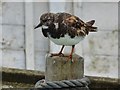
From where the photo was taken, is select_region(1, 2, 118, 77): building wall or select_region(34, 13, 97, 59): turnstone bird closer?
select_region(34, 13, 97, 59): turnstone bird

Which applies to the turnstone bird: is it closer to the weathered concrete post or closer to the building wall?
the weathered concrete post

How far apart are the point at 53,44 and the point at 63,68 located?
3.70 ft

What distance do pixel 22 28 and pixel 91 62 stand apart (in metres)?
0.60

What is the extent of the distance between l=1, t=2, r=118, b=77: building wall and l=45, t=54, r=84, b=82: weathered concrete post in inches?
38.1

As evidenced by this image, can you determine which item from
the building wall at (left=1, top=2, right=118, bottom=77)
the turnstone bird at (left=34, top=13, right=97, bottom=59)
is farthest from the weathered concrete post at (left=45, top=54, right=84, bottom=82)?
the building wall at (left=1, top=2, right=118, bottom=77)

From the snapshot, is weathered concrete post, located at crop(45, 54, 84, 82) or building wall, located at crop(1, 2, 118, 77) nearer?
weathered concrete post, located at crop(45, 54, 84, 82)

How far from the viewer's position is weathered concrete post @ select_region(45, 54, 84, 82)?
4.34 feet

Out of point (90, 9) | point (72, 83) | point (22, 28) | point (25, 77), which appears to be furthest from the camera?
point (22, 28)

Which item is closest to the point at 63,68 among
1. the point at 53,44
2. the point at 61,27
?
the point at 61,27

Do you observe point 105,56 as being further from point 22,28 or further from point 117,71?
point 22,28

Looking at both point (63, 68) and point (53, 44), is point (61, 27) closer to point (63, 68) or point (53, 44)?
point (63, 68)

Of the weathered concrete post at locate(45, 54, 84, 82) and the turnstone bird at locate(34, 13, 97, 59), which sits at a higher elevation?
the turnstone bird at locate(34, 13, 97, 59)

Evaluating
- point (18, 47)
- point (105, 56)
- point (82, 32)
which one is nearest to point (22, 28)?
point (18, 47)

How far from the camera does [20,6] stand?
2.54 meters
